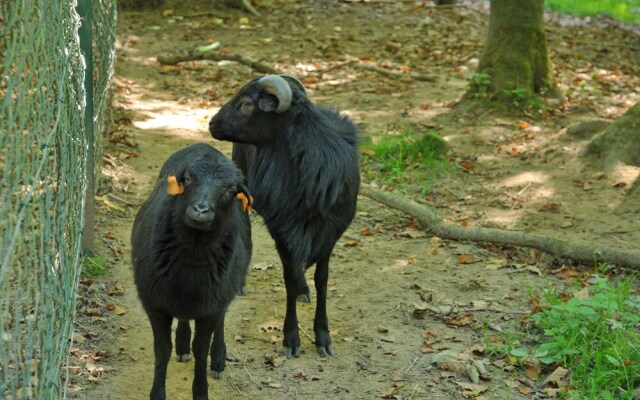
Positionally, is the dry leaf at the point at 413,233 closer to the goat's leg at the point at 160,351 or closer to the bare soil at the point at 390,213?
the bare soil at the point at 390,213

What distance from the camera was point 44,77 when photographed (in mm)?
3725

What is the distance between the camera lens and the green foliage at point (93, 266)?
6.82 meters

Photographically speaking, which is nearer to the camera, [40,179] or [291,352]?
[40,179]

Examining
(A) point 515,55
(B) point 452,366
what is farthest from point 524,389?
(A) point 515,55

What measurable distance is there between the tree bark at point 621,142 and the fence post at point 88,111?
5269mm

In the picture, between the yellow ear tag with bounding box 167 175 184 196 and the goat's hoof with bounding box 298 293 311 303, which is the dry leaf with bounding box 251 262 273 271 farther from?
the yellow ear tag with bounding box 167 175 184 196

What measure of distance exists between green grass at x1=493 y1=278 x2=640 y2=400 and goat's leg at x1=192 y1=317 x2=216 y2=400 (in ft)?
7.01

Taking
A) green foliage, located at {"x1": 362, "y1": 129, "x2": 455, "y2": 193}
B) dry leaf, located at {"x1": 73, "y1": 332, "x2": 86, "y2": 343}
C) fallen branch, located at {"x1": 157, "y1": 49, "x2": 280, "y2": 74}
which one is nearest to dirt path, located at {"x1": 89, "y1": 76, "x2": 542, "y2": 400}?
dry leaf, located at {"x1": 73, "y1": 332, "x2": 86, "y2": 343}

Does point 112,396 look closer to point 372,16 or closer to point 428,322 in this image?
point 428,322

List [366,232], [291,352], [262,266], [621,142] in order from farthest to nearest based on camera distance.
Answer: [621,142] → [366,232] → [262,266] → [291,352]

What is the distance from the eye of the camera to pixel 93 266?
22.5 ft

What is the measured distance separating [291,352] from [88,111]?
2.53 meters

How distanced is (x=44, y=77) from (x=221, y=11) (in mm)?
13269

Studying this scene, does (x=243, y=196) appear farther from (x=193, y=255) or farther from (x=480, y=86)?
(x=480, y=86)
